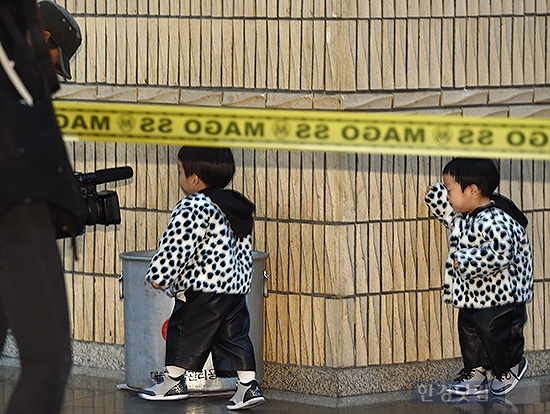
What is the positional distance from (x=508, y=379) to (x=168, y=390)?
1742mm

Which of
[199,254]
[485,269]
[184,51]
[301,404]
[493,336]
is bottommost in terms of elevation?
[301,404]

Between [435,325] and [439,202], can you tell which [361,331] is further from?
[439,202]

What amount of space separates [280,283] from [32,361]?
286 cm

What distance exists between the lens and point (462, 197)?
570 cm

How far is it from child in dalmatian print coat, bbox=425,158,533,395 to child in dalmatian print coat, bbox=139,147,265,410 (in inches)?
40.8

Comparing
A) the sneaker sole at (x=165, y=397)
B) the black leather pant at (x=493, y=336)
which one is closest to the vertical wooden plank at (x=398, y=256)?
the black leather pant at (x=493, y=336)

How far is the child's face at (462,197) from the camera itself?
5.70 metres

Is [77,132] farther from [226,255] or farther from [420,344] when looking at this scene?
[420,344]

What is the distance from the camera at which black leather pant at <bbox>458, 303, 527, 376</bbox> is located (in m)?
5.64

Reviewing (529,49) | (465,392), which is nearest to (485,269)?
(465,392)

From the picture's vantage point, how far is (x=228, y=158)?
18.5ft

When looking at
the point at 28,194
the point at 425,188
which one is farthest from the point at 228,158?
the point at 28,194

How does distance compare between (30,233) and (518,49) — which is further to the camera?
(518,49)

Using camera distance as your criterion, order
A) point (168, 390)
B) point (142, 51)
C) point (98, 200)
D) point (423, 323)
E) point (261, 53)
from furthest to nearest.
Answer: point (142, 51), point (423, 323), point (261, 53), point (168, 390), point (98, 200)
